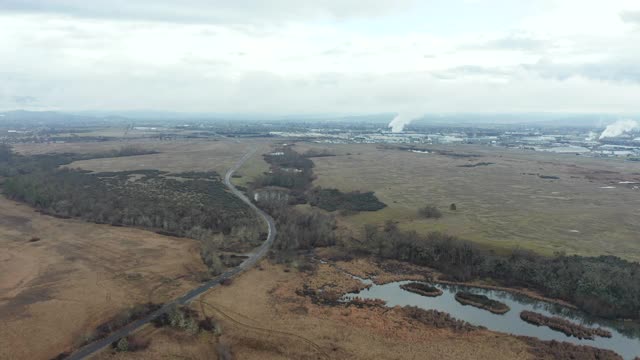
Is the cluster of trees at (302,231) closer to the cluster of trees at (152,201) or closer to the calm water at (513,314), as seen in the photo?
the cluster of trees at (152,201)

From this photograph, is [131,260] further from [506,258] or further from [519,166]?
[519,166]

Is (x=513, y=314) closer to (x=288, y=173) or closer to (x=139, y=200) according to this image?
(x=139, y=200)

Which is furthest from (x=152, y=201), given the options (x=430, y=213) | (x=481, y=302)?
(x=481, y=302)

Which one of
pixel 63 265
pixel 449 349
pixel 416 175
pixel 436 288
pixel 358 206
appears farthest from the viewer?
pixel 416 175

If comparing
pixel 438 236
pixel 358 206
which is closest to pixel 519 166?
pixel 358 206

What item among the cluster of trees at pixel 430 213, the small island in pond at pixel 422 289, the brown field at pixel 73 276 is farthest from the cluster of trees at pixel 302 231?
the small island in pond at pixel 422 289

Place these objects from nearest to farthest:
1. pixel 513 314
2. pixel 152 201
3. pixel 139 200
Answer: pixel 513 314 → pixel 152 201 → pixel 139 200

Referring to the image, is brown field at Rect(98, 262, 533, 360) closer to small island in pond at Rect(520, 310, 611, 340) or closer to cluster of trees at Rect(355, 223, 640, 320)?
small island in pond at Rect(520, 310, 611, 340)
